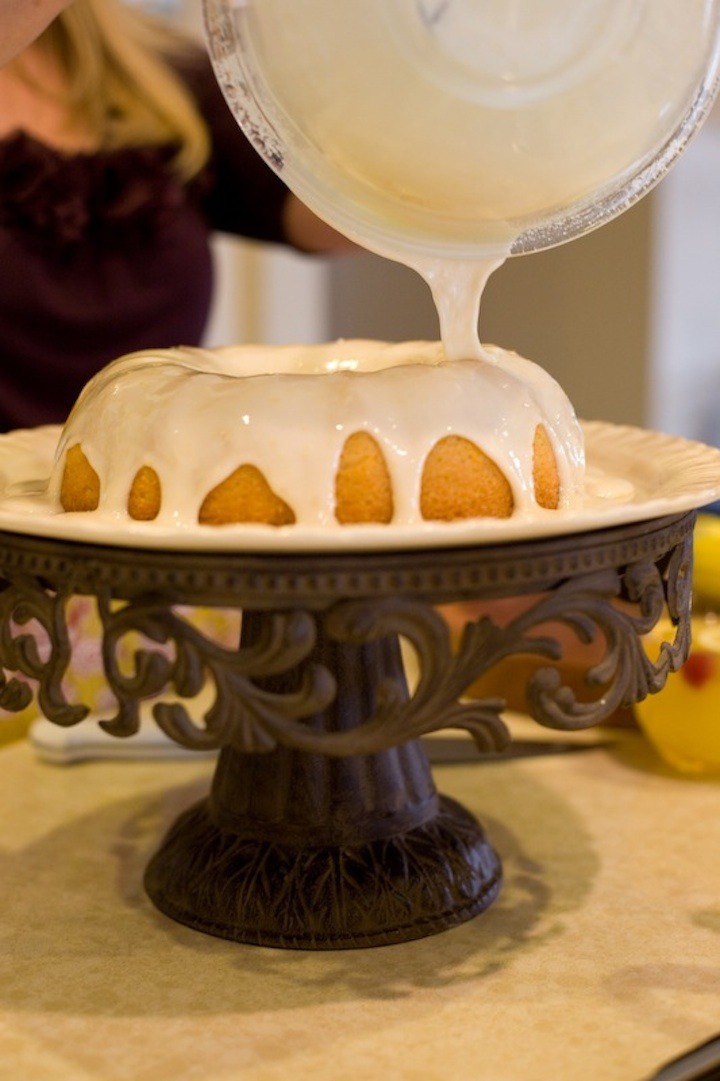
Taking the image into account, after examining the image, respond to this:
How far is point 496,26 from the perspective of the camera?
24.0 inches

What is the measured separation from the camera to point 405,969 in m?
0.66

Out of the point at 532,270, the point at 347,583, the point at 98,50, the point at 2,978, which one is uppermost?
the point at 98,50

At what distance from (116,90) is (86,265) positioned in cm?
21

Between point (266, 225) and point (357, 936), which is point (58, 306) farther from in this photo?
point (357, 936)

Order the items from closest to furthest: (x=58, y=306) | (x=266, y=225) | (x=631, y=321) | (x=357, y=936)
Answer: (x=357, y=936) < (x=58, y=306) < (x=266, y=225) < (x=631, y=321)

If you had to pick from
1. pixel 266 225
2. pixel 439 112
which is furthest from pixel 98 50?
pixel 439 112

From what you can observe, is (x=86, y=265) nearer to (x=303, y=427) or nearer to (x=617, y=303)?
(x=303, y=427)

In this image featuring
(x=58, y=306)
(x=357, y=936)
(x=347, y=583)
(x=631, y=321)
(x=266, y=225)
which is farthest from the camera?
(x=631, y=321)

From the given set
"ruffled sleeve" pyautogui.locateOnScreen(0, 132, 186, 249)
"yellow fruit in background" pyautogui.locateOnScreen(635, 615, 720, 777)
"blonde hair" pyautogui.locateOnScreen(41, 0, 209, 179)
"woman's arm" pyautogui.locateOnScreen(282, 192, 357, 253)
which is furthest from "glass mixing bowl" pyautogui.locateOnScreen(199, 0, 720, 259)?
"woman's arm" pyautogui.locateOnScreen(282, 192, 357, 253)

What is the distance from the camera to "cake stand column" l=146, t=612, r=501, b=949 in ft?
2.27

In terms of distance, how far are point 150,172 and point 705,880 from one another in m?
0.93

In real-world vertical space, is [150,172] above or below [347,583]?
above

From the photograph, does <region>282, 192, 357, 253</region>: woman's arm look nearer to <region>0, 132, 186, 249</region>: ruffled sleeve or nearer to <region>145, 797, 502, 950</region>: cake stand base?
<region>0, 132, 186, 249</region>: ruffled sleeve

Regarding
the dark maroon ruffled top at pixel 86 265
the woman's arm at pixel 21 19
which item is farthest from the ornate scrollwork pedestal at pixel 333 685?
the dark maroon ruffled top at pixel 86 265
